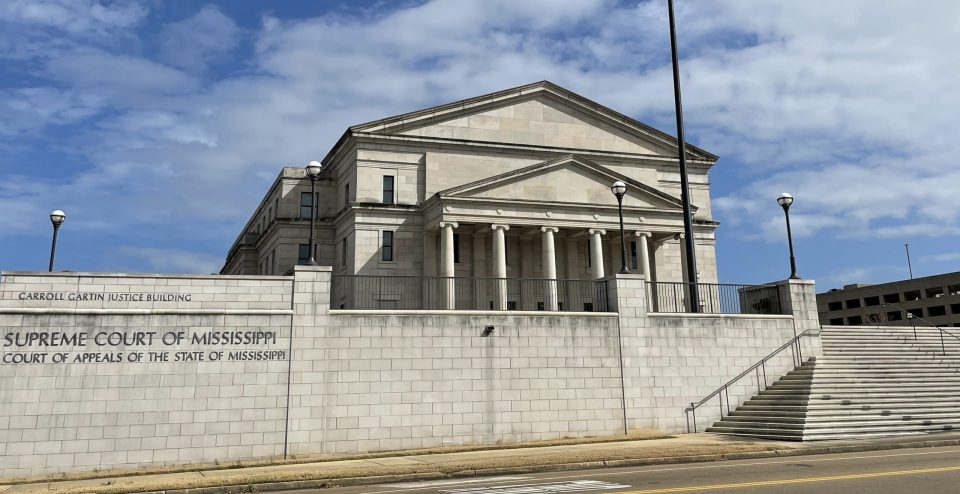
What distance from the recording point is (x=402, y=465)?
53.7 ft

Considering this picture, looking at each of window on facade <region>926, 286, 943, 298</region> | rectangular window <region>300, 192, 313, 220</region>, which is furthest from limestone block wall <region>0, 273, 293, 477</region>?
window on facade <region>926, 286, 943, 298</region>

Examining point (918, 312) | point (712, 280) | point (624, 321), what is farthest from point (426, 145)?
point (918, 312)

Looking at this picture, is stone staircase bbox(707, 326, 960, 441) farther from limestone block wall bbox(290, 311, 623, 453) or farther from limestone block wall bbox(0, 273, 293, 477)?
limestone block wall bbox(0, 273, 293, 477)

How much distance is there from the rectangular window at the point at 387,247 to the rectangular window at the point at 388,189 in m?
2.15

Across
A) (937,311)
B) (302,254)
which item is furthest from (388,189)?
(937,311)

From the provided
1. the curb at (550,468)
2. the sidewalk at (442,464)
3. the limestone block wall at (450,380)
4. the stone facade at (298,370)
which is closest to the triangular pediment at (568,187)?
the stone facade at (298,370)

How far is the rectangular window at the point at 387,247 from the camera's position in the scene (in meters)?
42.3

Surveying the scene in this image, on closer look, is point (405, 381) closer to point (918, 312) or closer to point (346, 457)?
point (346, 457)

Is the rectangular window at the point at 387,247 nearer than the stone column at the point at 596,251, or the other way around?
the stone column at the point at 596,251

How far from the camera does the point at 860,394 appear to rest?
21797 mm

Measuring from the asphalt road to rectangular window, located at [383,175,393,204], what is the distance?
3016cm

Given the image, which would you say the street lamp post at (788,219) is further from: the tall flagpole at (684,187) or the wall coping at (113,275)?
the wall coping at (113,275)

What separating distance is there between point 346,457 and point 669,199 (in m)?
29.5

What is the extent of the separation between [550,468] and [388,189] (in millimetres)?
30190
